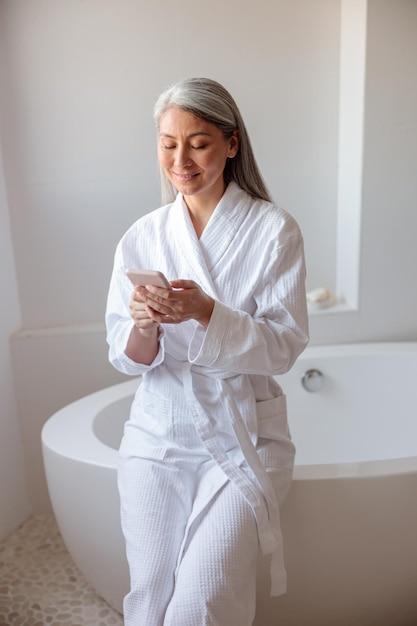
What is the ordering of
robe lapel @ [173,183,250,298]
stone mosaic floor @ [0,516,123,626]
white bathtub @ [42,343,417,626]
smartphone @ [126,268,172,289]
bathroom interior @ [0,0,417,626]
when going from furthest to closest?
bathroom interior @ [0,0,417,626] → stone mosaic floor @ [0,516,123,626] → white bathtub @ [42,343,417,626] → robe lapel @ [173,183,250,298] → smartphone @ [126,268,172,289]

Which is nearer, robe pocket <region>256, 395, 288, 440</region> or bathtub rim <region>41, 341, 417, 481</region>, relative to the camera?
robe pocket <region>256, 395, 288, 440</region>

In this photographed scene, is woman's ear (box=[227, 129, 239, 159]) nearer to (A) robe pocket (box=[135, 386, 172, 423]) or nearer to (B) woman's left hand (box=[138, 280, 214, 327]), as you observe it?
(B) woman's left hand (box=[138, 280, 214, 327])

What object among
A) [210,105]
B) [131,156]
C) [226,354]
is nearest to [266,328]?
[226,354]

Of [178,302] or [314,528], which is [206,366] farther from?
[314,528]

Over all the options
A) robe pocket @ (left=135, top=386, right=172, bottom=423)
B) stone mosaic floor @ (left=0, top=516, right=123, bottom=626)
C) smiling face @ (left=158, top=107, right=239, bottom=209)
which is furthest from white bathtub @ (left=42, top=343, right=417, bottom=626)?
smiling face @ (left=158, top=107, right=239, bottom=209)

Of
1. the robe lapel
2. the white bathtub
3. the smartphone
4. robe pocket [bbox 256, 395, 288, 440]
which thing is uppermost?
the robe lapel

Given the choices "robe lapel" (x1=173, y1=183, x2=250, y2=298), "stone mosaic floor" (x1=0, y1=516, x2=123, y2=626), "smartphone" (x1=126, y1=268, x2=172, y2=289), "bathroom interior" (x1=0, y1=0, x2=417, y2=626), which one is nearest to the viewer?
"smartphone" (x1=126, y1=268, x2=172, y2=289)

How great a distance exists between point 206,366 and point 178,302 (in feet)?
0.68

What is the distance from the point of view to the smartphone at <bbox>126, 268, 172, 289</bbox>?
127 cm

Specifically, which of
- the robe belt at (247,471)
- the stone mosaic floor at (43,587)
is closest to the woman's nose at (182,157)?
the robe belt at (247,471)

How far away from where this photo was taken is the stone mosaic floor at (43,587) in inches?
76.3

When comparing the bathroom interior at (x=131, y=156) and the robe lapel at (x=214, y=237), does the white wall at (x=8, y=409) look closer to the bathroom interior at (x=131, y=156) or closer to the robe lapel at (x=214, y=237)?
the bathroom interior at (x=131, y=156)

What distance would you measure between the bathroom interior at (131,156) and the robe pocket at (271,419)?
0.98m

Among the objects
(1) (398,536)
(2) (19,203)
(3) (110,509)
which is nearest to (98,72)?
(2) (19,203)
